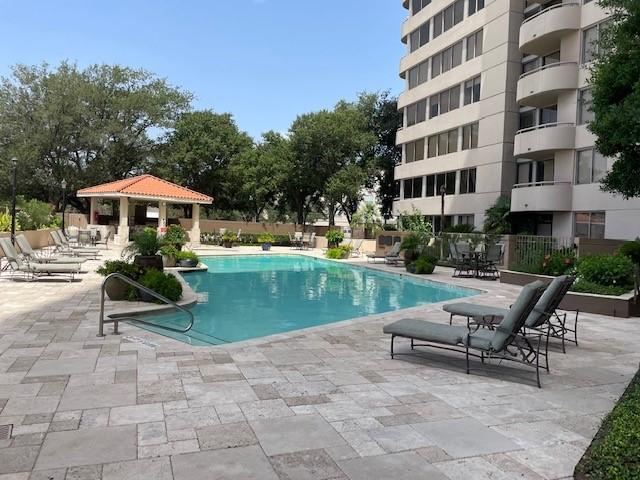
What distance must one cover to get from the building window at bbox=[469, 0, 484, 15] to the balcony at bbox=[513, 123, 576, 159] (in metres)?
9.28

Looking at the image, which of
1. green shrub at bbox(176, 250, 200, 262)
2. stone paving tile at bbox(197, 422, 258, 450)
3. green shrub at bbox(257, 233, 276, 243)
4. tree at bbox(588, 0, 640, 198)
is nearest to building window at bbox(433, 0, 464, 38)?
green shrub at bbox(257, 233, 276, 243)

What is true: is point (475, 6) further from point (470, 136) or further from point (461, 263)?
point (461, 263)

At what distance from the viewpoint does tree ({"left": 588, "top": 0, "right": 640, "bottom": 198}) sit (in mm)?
11836

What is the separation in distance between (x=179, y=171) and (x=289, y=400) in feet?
135

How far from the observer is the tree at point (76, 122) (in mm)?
39562

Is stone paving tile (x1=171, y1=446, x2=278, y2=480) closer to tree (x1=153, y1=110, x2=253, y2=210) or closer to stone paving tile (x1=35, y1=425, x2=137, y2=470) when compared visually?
stone paving tile (x1=35, y1=425, x2=137, y2=470)

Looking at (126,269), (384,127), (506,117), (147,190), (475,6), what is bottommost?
(126,269)

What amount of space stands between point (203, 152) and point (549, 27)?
27.7m

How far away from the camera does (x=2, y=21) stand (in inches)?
669

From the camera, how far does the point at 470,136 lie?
30391mm

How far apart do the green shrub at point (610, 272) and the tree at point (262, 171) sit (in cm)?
3042

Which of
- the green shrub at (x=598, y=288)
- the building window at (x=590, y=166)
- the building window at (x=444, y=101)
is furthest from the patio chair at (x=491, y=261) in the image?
the building window at (x=444, y=101)

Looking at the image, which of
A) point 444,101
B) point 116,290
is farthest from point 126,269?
point 444,101

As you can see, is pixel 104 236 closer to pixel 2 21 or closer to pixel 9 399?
pixel 2 21
